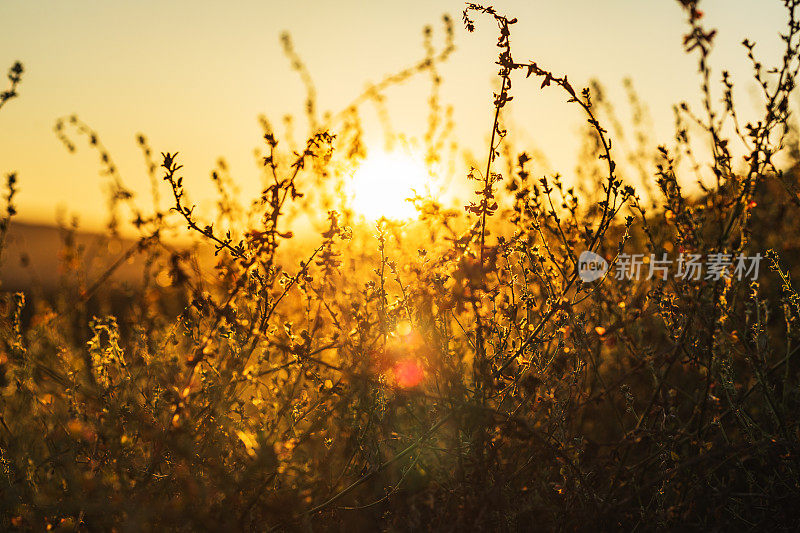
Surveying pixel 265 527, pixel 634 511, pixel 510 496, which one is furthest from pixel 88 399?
pixel 634 511

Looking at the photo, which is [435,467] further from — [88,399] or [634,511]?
[88,399]

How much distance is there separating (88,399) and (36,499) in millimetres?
416

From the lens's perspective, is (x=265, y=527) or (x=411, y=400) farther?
(x=411, y=400)

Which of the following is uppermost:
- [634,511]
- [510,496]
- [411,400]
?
[411,400]

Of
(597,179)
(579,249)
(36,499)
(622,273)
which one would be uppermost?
(597,179)

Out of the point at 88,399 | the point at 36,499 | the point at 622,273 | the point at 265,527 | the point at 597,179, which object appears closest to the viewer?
the point at 36,499

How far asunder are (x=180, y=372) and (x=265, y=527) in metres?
0.71

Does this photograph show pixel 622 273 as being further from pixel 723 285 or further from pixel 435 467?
pixel 435 467

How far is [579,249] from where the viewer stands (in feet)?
12.5

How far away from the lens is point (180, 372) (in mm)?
2375

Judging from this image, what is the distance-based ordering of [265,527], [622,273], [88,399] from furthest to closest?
[622,273] → [88,399] → [265,527]

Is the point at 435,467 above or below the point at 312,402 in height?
below

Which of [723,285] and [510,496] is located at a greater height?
[723,285]

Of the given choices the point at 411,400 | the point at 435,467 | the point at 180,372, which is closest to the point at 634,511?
the point at 435,467
